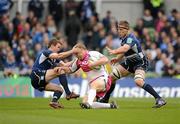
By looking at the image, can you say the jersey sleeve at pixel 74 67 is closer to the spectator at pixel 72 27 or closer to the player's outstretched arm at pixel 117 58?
the player's outstretched arm at pixel 117 58

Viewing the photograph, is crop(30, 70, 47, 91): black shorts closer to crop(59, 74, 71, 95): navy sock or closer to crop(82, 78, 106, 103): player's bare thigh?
crop(59, 74, 71, 95): navy sock

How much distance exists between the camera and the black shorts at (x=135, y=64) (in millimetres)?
20047

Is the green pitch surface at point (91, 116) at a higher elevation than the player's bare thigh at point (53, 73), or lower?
lower

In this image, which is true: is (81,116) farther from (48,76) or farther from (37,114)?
(48,76)

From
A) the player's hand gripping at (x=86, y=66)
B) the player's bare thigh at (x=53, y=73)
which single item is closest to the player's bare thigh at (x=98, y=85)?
the player's hand gripping at (x=86, y=66)

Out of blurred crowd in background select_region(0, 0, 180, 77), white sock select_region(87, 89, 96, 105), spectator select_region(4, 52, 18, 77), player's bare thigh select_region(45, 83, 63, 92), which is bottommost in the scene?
white sock select_region(87, 89, 96, 105)

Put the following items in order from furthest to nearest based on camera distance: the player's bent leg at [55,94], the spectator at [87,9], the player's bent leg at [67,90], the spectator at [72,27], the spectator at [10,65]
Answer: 1. the spectator at [87,9]
2. the spectator at [72,27]
3. the spectator at [10,65]
4. the player's bent leg at [67,90]
5. the player's bent leg at [55,94]

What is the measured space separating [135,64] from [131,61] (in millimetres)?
137

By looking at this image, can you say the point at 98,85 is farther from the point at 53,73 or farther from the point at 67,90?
the point at 53,73

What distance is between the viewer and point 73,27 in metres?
33.5

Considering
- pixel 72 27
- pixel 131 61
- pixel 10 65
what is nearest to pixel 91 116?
pixel 131 61

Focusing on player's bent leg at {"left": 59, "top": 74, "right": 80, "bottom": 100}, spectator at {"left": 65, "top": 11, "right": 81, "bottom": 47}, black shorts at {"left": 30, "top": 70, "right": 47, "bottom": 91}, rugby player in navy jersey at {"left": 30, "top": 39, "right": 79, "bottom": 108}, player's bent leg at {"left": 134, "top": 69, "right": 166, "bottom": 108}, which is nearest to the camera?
player's bent leg at {"left": 134, "top": 69, "right": 166, "bottom": 108}

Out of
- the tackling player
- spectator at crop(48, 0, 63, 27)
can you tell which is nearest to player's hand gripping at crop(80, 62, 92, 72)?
the tackling player

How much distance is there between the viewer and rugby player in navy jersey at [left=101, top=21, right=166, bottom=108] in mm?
19453
